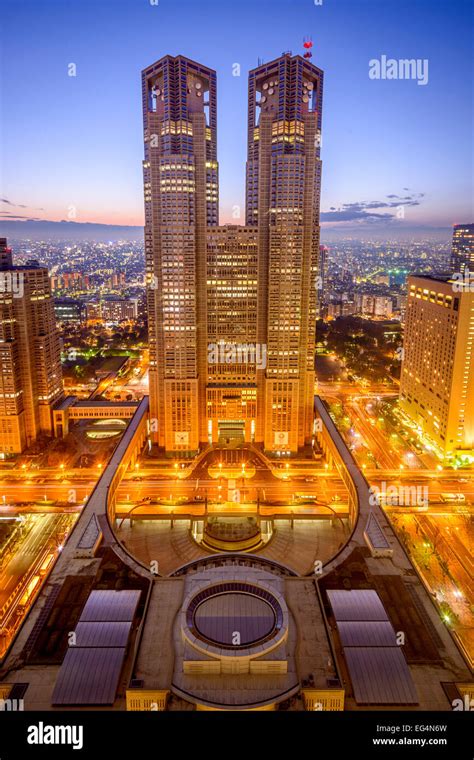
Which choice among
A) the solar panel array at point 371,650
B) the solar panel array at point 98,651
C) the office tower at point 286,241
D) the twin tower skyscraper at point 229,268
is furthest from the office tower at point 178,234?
the solar panel array at point 371,650

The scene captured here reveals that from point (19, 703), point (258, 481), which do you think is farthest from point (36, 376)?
point (19, 703)

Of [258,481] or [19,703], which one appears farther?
[258,481]

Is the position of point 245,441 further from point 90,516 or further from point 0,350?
point 0,350
